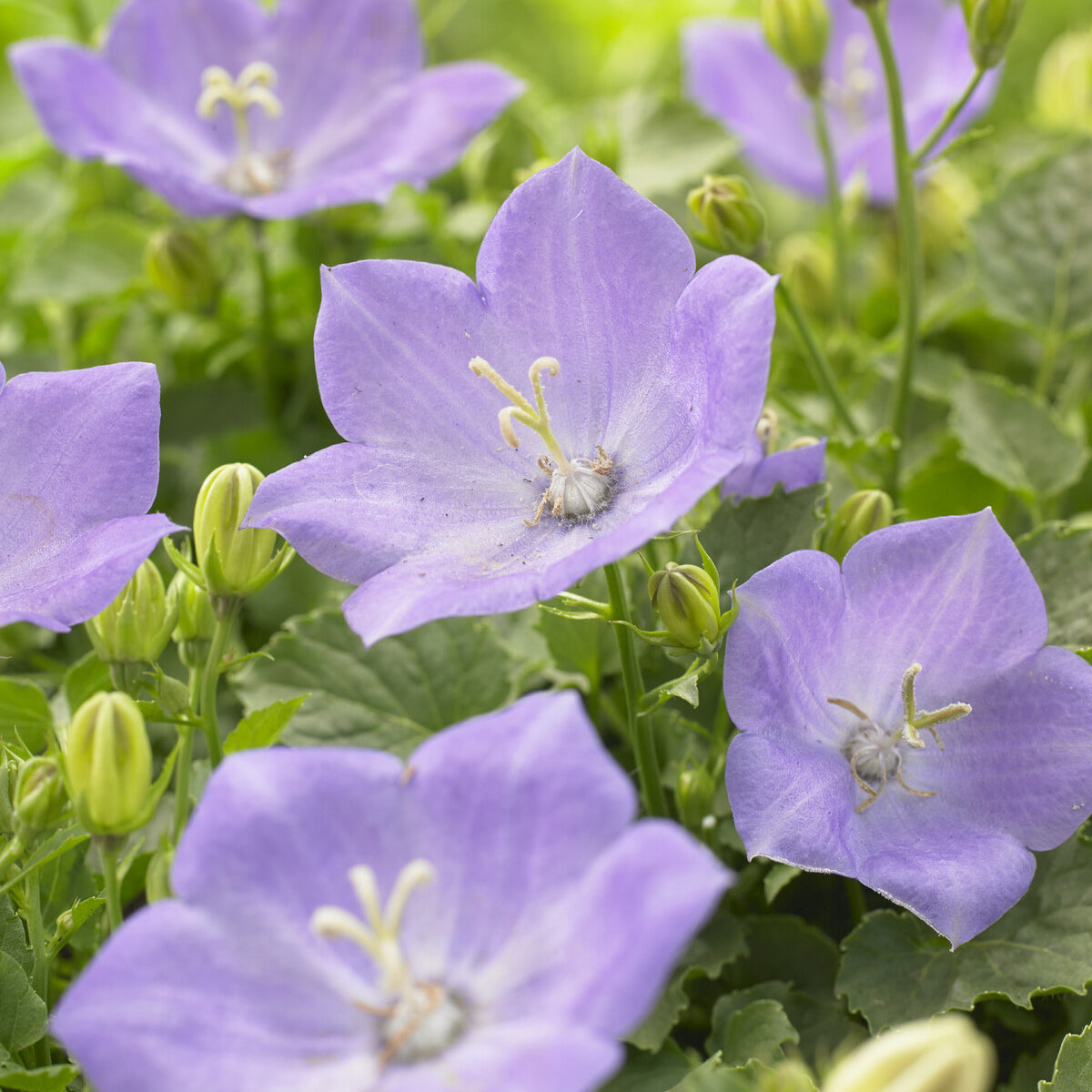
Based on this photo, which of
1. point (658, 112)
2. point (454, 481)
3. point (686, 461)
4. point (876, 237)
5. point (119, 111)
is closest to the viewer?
point (686, 461)

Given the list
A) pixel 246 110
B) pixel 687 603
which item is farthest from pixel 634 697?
pixel 246 110

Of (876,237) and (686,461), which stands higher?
(686,461)

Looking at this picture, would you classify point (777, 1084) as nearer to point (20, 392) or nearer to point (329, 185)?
point (20, 392)

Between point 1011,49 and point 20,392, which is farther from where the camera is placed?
point 1011,49

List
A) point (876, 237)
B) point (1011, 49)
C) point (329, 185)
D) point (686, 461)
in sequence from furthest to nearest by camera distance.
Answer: point (1011, 49), point (876, 237), point (329, 185), point (686, 461)

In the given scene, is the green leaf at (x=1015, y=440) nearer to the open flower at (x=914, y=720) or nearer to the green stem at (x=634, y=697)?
the open flower at (x=914, y=720)

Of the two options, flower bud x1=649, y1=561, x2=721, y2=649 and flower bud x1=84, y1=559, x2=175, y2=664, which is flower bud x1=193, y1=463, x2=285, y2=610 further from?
flower bud x1=649, y1=561, x2=721, y2=649

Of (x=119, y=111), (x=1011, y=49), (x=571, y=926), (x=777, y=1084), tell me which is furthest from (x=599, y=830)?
(x=1011, y=49)
